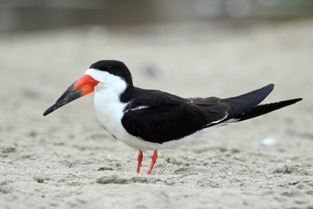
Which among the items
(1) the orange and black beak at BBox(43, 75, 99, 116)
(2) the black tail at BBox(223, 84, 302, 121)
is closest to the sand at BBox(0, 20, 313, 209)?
(2) the black tail at BBox(223, 84, 302, 121)

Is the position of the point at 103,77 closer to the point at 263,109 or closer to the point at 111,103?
the point at 111,103

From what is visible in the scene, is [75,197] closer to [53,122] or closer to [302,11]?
[53,122]

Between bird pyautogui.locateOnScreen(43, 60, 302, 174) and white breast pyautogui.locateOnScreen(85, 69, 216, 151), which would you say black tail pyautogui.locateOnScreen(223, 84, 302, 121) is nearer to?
bird pyautogui.locateOnScreen(43, 60, 302, 174)

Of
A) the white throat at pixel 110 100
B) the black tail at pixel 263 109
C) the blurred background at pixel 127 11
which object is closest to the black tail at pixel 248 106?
the black tail at pixel 263 109

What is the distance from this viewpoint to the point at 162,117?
4.09 meters

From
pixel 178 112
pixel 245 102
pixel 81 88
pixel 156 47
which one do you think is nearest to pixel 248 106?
pixel 245 102

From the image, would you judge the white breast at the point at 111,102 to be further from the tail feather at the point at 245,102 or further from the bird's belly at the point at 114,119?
the tail feather at the point at 245,102

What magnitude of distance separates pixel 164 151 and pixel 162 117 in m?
1.18

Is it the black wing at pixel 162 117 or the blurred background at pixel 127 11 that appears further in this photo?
the blurred background at pixel 127 11

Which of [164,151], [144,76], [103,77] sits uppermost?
[144,76]

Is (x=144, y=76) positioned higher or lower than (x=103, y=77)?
higher

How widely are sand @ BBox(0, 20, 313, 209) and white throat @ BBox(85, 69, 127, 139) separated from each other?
0.38 meters

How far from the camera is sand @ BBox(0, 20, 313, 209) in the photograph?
3229 mm

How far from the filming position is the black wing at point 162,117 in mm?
3926
